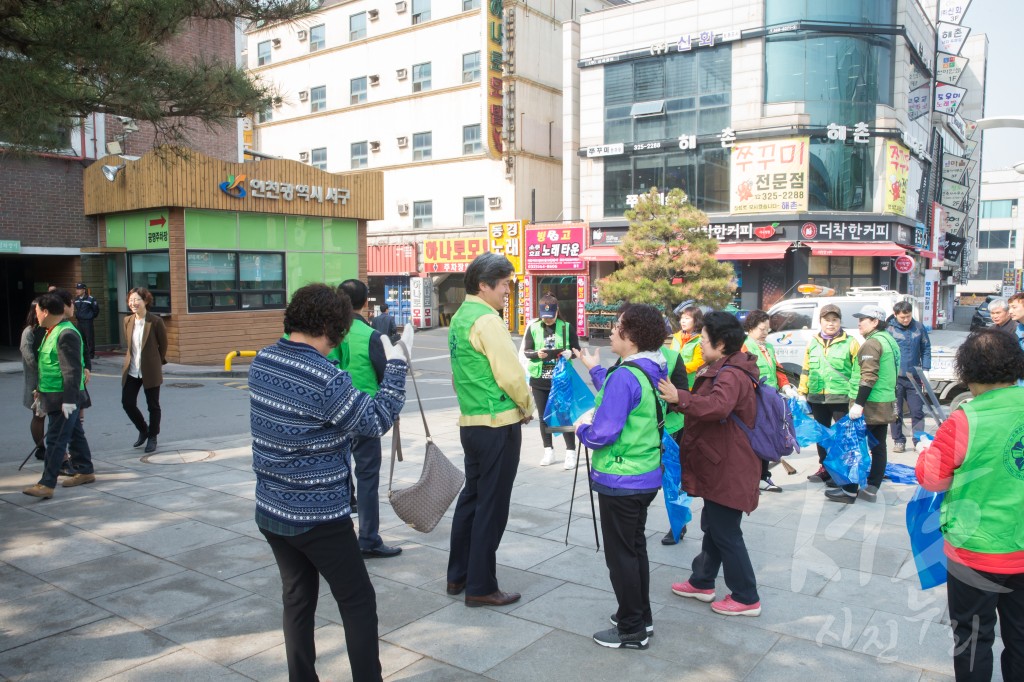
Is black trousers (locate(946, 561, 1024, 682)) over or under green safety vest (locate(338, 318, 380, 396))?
under

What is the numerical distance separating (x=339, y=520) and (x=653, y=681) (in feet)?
5.63

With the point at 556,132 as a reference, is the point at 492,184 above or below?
below

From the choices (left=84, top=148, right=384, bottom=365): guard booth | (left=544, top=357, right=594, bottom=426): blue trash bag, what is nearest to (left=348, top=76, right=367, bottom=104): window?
(left=84, top=148, right=384, bottom=365): guard booth

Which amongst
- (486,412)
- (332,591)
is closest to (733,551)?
(486,412)

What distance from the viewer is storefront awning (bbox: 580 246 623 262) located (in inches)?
1096

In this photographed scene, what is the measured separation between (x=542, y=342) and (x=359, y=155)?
30.1m

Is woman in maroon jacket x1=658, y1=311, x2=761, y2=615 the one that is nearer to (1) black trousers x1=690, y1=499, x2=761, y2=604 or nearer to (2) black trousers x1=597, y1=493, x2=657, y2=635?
(1) black trousers x1=690, y1=499, x2=761, y2=604

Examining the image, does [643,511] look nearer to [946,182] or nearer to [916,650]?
[916,650]

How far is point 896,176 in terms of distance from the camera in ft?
82.5

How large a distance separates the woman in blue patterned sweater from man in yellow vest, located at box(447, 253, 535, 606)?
119 centimetres

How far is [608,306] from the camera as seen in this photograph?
1048 inches

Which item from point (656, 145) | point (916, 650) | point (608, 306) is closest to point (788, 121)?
point (656, 145)

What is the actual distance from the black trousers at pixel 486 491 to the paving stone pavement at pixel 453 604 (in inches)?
9.4

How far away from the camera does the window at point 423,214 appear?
33.7 metres
